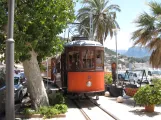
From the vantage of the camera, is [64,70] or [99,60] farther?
[64,70]

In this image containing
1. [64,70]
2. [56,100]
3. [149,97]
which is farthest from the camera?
[64,70]

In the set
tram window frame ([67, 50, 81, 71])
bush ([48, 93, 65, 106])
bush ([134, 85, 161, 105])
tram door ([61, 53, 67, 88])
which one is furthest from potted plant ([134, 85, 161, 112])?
tram door ([61, 53, 67, 88])

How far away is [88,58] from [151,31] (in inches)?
174

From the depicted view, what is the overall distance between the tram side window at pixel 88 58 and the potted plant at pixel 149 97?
122 inches

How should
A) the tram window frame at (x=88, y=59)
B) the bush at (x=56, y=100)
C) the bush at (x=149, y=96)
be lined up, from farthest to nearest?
the tram window frame at (x=88, y=59)
the bush at (x=56, y=100)
the bush at (x=149, y=96)

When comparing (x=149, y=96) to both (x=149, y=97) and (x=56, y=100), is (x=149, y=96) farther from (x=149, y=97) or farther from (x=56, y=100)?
(x=56, y=100)

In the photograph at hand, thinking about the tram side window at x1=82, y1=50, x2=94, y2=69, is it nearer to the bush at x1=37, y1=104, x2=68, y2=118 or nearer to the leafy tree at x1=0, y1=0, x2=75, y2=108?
the leafy tree at x1=0, y1=0, x2=75, y2=108

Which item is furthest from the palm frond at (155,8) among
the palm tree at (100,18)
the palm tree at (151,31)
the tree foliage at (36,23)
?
the palm tree at (100,18)

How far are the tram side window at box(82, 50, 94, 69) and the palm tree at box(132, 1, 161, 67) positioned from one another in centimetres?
351

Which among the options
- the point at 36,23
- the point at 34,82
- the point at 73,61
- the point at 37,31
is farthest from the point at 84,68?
the point at 36,23

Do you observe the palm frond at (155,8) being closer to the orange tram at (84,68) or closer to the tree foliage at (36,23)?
the orange tram at (84,68)

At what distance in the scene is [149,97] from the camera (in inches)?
424

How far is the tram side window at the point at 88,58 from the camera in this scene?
1329 cm

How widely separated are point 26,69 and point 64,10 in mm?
2831
